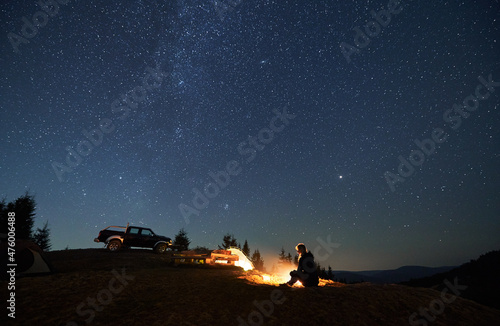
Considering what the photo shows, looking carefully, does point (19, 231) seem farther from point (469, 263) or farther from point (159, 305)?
point (469, 263)

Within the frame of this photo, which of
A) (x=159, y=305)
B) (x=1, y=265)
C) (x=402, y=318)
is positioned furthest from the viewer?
(x=1, y=265)

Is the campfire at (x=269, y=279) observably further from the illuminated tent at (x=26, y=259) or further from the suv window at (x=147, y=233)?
Result: the suv window at (x=147, y=233)

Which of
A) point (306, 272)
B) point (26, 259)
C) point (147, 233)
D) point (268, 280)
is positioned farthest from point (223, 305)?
point (147, 233)

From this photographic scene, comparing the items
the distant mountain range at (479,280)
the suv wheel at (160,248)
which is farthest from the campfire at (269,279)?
the distant mountain range at (479,280)

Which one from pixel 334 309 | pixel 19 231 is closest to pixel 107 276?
pixel 334 309

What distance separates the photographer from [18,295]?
18.8ft

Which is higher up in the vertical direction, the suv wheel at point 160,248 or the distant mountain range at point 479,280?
the suv wheel at point 160,248

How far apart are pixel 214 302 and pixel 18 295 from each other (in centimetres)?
518

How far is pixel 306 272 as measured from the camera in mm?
7566

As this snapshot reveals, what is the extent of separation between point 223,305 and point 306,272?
333cm

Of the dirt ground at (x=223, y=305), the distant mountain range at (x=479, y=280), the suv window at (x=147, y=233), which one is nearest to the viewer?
the dirt ground at (x=223, y=305)

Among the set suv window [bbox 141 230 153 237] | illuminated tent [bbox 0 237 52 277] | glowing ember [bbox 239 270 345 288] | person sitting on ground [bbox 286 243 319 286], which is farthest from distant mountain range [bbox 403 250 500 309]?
illuminated tent [bbox 0 237 52 277]

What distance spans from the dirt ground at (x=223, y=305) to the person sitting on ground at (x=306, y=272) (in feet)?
3.31

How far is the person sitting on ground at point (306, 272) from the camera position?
7453mm
